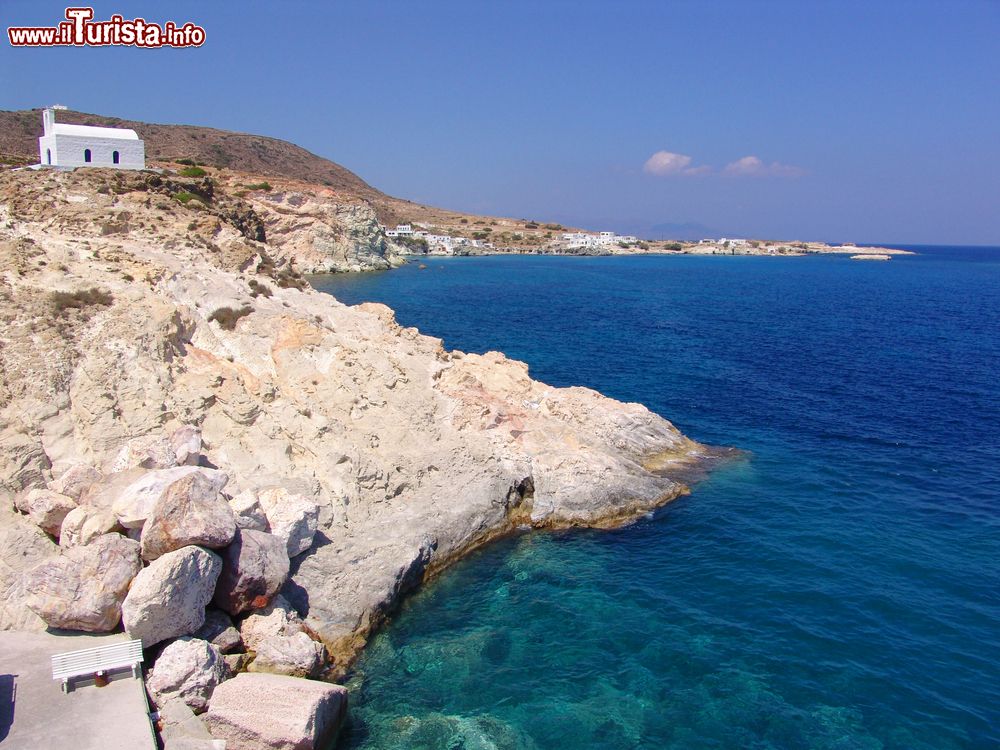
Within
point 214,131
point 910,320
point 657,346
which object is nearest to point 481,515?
point 657,346

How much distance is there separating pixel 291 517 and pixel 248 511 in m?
1.27

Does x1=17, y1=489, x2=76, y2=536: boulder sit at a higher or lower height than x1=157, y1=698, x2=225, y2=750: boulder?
higher

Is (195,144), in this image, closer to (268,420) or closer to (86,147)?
(86,147)

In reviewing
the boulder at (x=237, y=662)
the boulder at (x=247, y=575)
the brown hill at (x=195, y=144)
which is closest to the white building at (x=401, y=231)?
the brown hill at (x=195, y=144)

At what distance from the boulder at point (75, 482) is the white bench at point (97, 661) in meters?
4.45

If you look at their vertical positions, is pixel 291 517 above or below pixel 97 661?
above

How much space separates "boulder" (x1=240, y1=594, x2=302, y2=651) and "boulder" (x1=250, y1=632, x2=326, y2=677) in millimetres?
176

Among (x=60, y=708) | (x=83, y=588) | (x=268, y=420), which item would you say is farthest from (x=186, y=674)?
(x=268, y=420)

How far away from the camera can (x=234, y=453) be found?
66.1ft

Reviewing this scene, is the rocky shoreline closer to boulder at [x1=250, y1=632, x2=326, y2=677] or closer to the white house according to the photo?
boulder at [x1=250, y1=632, x2=326, y2=677]

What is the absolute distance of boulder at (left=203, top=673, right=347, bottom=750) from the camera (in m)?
12.4

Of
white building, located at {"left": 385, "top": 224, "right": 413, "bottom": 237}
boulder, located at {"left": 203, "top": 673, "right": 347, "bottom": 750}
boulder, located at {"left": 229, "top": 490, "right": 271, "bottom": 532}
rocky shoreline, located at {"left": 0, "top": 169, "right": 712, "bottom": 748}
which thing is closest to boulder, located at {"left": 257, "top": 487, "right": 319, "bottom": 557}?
rocky shoreline, located at {"left": 0, "top": 169, "right": 712, "bottom": 748}

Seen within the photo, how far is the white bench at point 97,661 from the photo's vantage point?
1261cm

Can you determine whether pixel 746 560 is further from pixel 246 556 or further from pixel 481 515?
pixel 246 556
